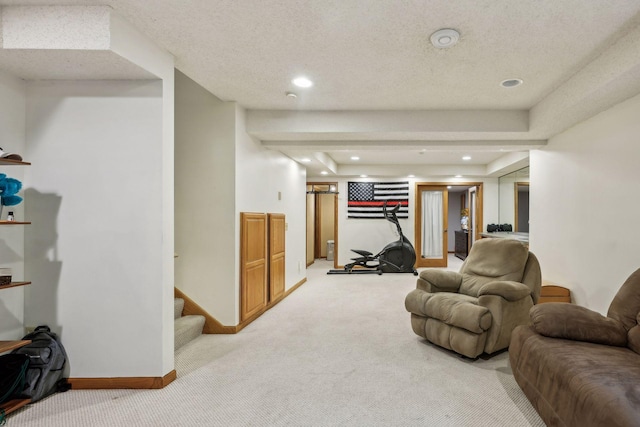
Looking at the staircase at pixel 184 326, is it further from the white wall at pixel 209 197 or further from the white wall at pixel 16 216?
the white wall at pixel 16 216

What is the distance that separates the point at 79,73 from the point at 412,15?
2135 millimetres

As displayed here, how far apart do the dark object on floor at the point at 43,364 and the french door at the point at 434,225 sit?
277 inches

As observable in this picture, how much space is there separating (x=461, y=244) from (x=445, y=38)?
9120 mm

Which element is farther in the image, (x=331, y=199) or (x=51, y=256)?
(x=331, y=199)

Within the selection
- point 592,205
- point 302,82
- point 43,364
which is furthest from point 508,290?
point 43,364

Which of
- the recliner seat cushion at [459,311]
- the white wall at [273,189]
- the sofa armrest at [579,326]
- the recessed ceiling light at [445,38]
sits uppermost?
the recessed ceiling light at [445,38]

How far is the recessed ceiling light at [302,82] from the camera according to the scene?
2.90 metres

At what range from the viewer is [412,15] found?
1956 millimetres

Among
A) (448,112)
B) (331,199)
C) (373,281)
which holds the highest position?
(448,112)

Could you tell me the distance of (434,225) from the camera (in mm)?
8258

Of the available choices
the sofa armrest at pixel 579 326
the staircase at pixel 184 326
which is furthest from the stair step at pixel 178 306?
the sofa armrest at pixel 579 326

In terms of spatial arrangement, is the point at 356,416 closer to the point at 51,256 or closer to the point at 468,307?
the point at 468,307

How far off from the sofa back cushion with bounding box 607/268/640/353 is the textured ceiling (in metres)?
1.38

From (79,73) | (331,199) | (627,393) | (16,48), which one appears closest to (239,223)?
(79,73)
